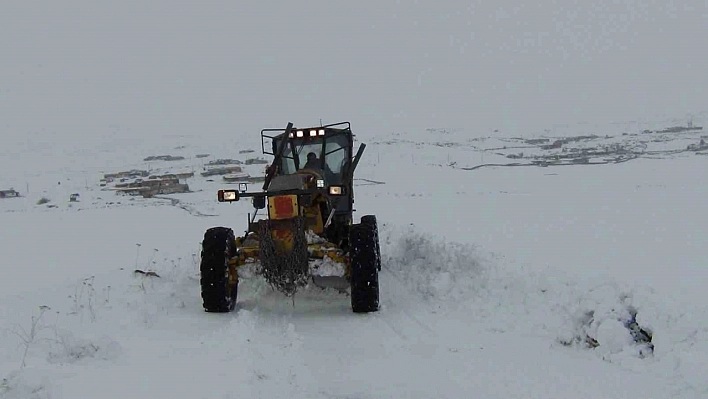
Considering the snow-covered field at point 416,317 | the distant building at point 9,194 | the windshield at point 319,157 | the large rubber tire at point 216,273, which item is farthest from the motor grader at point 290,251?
the distant building at point 9,194

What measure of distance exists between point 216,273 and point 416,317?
2.39 m

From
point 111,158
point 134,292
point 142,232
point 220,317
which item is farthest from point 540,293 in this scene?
point 111,158

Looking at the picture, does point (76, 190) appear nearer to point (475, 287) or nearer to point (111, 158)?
point (111, 158)

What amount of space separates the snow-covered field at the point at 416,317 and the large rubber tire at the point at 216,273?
166 millimetres

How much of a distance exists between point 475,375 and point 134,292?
189 inches

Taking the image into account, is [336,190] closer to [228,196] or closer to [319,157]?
[228,196]

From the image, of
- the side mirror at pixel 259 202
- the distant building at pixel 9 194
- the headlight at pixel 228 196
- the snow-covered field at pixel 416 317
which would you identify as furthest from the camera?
the distant building at pixel 9 194

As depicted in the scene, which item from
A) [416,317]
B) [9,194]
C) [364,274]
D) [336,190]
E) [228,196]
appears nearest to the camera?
[416,317]

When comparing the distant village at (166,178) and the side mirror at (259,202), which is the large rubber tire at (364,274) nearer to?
the side mirror at (259,202)

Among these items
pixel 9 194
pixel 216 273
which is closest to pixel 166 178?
pixel 9 194

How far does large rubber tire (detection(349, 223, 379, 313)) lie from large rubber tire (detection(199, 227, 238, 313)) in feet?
4.94

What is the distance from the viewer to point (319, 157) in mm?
10227

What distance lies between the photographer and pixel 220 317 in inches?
304

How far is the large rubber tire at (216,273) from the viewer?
25.5ft
